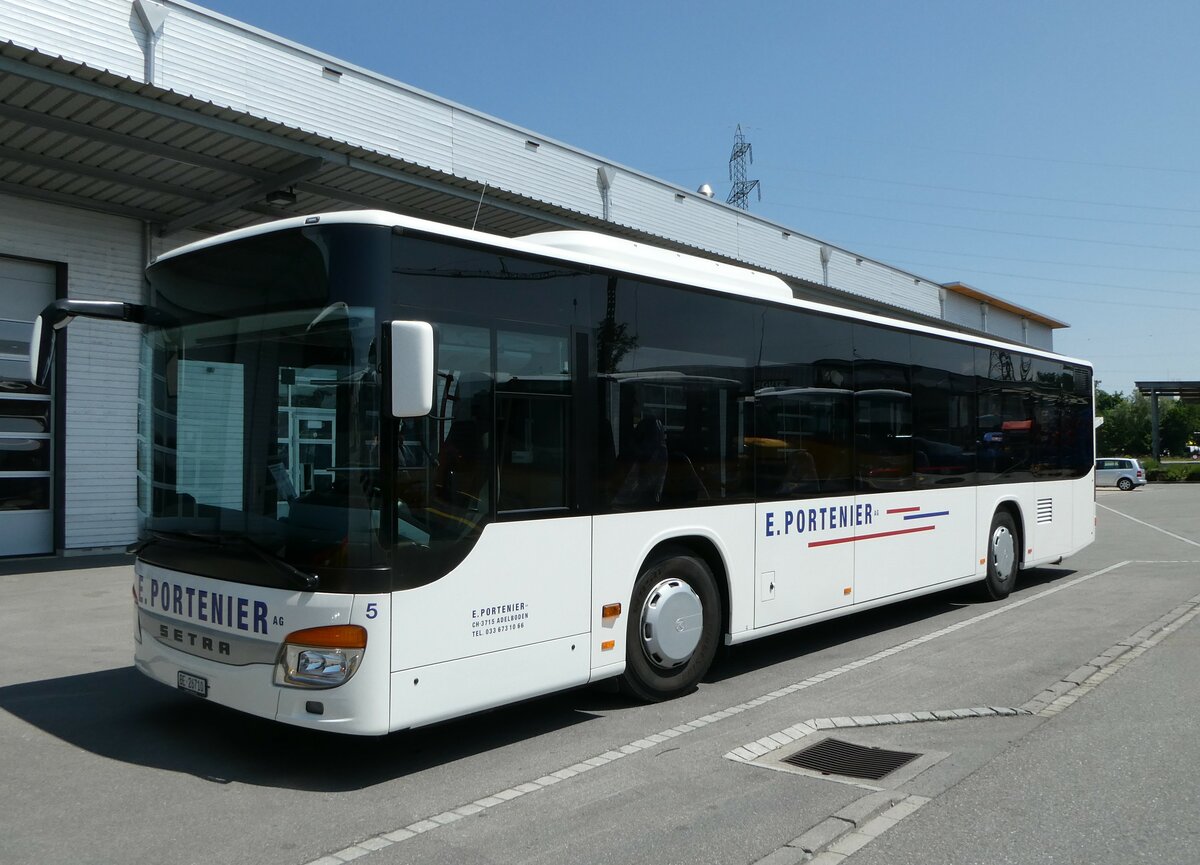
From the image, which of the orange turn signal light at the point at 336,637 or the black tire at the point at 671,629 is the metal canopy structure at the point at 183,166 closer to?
the black tire at the point at 671,629

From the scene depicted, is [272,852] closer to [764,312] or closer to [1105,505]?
[764,312]

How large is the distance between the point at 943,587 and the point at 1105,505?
93.2 feet

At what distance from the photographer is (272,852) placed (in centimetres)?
423

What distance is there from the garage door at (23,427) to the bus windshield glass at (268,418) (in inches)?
396

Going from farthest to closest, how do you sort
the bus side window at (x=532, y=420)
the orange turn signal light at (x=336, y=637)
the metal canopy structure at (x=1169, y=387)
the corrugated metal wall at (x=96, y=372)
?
the metal canopy structure at (x=1169, y=387) < the corrugated metal wall at (x=96, y=372) < the bus side window at (x=532, y=420) < the orange turn signal light at (x=336, y=637)

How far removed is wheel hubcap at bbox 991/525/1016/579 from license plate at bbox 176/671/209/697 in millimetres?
8795

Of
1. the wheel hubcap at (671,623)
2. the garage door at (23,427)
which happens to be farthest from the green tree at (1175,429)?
the wheel hubcap at (671,623)

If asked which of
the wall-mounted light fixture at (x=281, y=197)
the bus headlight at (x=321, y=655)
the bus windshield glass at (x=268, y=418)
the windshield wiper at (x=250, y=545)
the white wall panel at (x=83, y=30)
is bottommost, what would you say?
the bus headlight at (x=321, y=655)

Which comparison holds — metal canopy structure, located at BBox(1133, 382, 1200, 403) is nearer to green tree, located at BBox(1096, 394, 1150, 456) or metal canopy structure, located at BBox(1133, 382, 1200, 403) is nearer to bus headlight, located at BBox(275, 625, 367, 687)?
green tree, located at BBox(1096, 394, 1150, 456)

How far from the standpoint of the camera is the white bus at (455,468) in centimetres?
493

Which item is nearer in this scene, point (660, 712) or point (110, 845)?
point (110, 845)

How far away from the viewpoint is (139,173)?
13.5 meters

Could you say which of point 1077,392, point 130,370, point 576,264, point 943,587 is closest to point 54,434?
point 130,370

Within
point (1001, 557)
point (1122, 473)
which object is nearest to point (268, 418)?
point (1001, 557)
